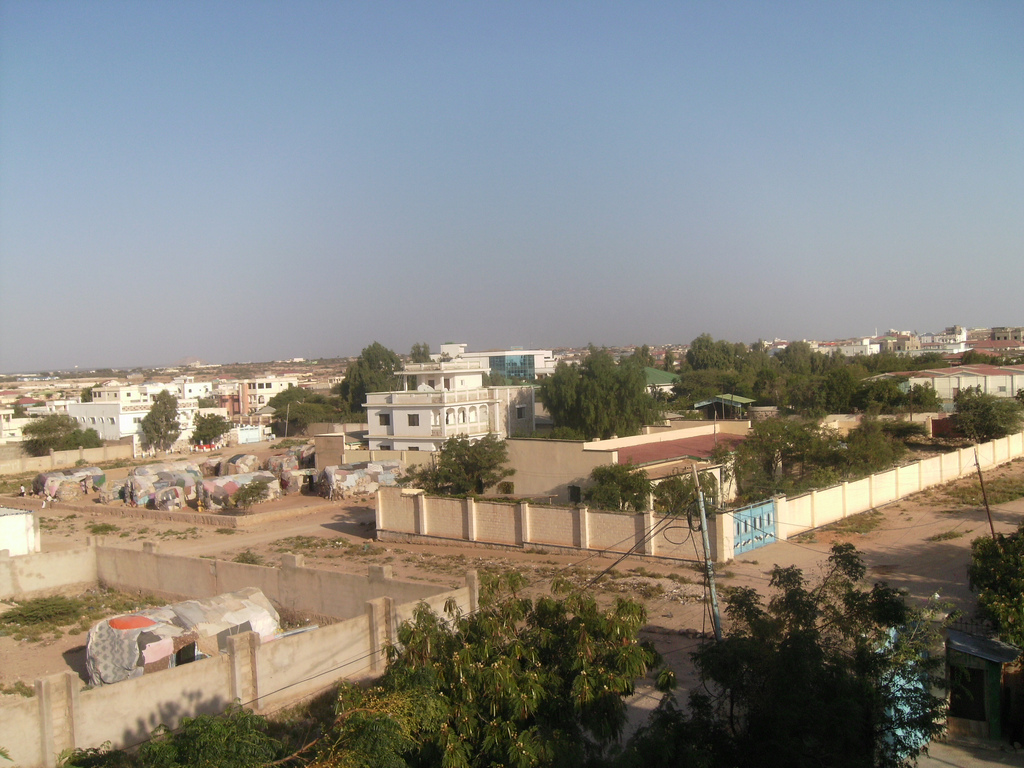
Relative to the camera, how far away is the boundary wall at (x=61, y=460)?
5375 cm

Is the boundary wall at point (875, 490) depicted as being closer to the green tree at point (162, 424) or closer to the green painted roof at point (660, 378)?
the green painted roof at point (660, 378)

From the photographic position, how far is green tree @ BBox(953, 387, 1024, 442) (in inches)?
1471

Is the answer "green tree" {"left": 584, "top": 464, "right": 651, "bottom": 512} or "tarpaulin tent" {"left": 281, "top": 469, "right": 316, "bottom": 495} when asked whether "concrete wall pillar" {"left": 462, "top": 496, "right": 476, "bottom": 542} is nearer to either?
"green tree" {"left": 584, "top": 464, "right": 651, "bottom": 512}

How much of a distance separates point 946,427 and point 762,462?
19575 mm

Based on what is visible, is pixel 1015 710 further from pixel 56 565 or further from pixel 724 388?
pixel 724 388

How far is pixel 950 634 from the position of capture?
1051 centimetres

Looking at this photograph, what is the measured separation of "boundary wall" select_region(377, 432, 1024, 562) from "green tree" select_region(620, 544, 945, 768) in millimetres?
10723

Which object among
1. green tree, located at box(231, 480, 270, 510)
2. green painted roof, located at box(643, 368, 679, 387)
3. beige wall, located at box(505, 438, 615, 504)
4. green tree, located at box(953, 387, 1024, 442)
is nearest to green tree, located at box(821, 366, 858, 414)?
green tree, located at box(953, 387, 1024, 442)

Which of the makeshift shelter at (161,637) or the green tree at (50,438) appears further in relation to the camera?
the green tree at (50,438)

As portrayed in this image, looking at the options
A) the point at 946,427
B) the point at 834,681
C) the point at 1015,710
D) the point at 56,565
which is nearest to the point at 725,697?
the point at 834,681

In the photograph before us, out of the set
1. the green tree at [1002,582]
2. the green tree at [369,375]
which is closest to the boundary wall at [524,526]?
the green tree at [1002,582]

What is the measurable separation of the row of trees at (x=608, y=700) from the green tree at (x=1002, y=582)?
206 centimetres

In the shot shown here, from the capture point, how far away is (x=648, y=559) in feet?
Answer: 67.4

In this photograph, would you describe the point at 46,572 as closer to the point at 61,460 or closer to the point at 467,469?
the point at 467,469
